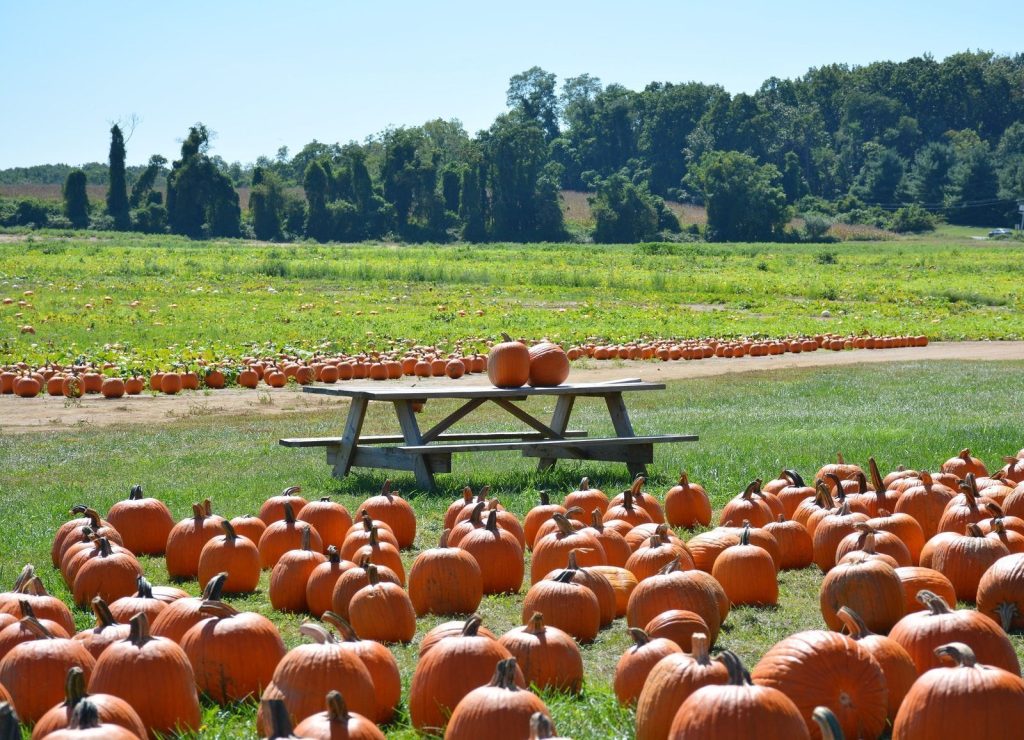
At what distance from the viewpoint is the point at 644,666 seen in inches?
162

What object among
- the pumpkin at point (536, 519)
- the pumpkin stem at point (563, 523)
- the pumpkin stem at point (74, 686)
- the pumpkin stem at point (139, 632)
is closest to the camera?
the pumpkin stem at point (74, 686)

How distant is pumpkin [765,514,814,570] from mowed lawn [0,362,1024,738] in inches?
4.6

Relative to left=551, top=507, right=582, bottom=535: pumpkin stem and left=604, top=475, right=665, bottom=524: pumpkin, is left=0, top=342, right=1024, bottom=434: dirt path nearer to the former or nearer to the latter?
left=604, top=475, right=665, bottom=524: pumpkin

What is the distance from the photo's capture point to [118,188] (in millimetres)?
98562

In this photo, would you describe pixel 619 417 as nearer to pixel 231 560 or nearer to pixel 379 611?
pixel 231 560

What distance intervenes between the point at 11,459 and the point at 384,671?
8749mm

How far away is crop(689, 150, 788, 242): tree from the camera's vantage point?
103 meters

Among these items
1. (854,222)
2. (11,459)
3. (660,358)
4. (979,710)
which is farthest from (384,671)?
(854,222)

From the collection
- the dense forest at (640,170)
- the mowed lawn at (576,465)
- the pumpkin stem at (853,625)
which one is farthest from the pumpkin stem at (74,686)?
the dense forest at (640,170)

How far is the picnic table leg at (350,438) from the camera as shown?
10.0m

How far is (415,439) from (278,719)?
23.3 ft

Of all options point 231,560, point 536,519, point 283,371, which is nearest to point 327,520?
point 231,560

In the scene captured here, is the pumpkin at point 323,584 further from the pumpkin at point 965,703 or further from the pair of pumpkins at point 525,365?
the pair of pumpkins at point 525,365

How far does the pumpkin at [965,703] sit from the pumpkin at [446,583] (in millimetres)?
2540
